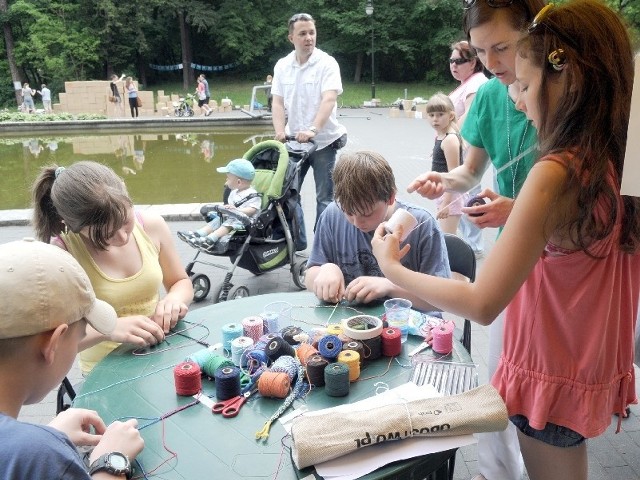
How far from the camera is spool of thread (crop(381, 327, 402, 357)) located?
1.91m

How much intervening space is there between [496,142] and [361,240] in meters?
0.72

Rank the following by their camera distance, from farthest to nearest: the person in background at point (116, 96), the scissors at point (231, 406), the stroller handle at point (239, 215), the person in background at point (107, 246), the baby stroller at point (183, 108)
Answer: the person in background at point (116, 96) → the baby stroller at point (183, 108) → the stroller handle at point (239, 215) → the person in background at point (107, 246) → the scissors at point (231, 406)

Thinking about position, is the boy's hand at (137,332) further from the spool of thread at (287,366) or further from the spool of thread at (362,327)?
the spool of thread at (362,327)

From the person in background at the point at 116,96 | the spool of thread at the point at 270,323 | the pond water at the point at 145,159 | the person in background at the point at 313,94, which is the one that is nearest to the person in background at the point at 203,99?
the person in background at the point at 116,96

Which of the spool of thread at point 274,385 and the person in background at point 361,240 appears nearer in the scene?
the spool of thread at point 274,385

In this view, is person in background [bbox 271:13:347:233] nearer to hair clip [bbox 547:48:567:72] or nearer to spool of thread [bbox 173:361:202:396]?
spool of thread [bbox 173:361:202:396]

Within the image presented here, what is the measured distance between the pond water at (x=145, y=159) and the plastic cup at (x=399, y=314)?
21.7ft

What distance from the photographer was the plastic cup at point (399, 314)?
2061mm

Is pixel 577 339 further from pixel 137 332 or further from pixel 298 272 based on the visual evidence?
pixel 298 272

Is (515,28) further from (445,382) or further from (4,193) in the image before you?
(4,193)

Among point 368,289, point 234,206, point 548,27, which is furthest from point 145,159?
point 548,27

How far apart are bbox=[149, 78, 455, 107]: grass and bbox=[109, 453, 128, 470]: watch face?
24.9 meters

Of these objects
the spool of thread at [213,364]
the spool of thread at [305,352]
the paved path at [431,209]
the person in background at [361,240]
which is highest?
the person in background at [361,240]

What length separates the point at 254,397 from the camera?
5.68ft
